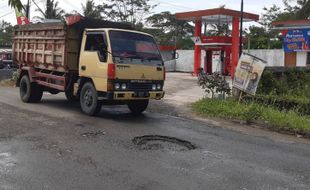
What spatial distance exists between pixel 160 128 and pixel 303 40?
1840 cm

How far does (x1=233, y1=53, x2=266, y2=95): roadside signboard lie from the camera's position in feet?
43.3

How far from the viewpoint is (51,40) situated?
12820mm

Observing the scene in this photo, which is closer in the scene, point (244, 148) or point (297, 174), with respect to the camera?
point (297, 174)

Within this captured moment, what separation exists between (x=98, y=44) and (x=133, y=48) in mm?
919

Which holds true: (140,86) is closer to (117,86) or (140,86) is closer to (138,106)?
(117,86)

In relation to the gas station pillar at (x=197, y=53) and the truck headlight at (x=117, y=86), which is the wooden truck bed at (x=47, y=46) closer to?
the truck headlight at (x=117, y=86)

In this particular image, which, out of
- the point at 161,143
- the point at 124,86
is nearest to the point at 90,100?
Answer: the point at 124,86

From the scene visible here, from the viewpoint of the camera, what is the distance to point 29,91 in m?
13.9

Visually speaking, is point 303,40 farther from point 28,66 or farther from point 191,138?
point 191,138

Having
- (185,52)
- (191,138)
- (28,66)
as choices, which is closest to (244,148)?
(191,138)

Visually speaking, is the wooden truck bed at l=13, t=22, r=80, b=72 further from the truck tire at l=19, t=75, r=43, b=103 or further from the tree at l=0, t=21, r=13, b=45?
the tree at l=0, t=21, r=13, b=45

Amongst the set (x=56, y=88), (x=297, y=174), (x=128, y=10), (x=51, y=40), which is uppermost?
(x=128, y=10)

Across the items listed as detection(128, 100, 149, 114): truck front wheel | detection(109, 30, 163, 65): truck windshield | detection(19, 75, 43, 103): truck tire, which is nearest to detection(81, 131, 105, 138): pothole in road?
detection(109, 30, 163, 65): truck windshield

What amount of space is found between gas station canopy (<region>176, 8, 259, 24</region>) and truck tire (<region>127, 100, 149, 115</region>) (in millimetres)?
16112
